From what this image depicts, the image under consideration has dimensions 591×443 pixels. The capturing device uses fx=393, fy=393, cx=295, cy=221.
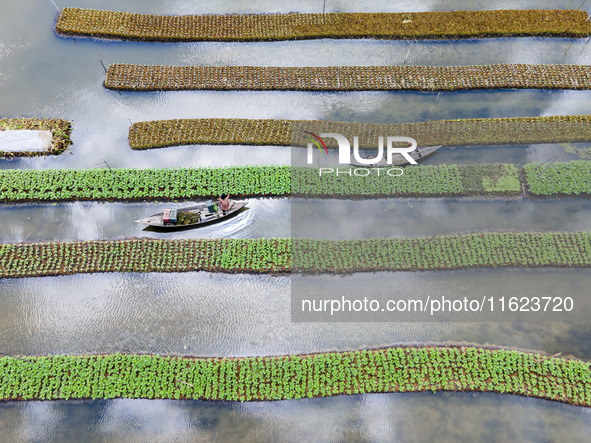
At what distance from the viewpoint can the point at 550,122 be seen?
20062 millimetres

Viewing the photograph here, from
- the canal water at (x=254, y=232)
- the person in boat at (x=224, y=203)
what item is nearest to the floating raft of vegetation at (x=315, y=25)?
the canal water at (x=254, y=232)

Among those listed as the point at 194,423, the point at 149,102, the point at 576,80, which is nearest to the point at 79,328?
the point at 194,423

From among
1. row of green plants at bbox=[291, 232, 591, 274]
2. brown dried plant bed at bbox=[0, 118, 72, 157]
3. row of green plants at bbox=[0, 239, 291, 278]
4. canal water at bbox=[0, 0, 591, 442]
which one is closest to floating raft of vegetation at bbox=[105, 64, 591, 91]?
canal water at bbox=[0, 0, 591, 442]

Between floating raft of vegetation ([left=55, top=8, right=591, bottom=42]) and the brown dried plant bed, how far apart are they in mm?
6676

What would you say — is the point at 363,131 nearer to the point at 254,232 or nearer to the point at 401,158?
the point at 401,158

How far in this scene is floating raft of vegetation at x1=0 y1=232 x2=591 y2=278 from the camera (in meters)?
16.4

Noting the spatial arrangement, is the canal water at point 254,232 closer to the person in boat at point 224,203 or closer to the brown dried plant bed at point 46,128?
the brown dried plant bed at point 46,128

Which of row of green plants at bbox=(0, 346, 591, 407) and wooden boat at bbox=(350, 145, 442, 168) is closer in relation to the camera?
row of green plants at bbox=(0, 346, 591, 407)

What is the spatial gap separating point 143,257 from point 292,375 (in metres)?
7.82

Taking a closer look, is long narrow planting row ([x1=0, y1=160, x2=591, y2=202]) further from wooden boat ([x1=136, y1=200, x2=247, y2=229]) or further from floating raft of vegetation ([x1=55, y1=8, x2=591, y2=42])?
floating raft of vegetation ([x1=55, y1=8, x2=591, y2=42])

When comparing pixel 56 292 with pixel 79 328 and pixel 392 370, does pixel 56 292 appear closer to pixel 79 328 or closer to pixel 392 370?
pixel 79 328

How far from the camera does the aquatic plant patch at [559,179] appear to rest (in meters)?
18.1

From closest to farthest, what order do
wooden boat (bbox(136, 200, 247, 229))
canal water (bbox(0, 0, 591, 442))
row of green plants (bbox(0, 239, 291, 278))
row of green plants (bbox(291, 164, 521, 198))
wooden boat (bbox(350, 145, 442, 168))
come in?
canal water (bbox(0, 0, 591, 442)) → row of green plants (bbox(0, 239, 291, 278)) → wooden boat (bbox(136, 200, 247, 229)) → row of green plants (bbox(291, 164, 521, 198)) → wooden boat (bbox(350, 145, 442, 168))

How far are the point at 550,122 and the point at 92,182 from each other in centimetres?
2268
